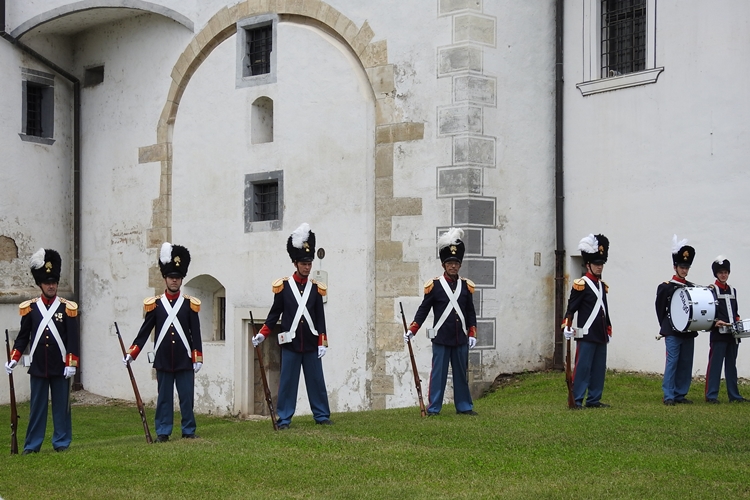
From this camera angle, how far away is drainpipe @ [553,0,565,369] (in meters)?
17.2

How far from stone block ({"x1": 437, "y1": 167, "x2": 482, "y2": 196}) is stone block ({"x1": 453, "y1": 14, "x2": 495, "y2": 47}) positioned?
5.65 ft

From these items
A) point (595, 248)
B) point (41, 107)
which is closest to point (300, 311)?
point (595, 248)

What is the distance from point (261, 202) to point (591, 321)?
7.38m

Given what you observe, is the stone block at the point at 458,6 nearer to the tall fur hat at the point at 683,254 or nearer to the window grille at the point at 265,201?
the window grille at the point at 265,201

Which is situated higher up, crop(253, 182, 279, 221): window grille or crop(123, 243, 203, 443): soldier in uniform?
crop(253, 182, 279, 221): window grille

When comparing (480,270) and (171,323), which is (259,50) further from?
(171,323)

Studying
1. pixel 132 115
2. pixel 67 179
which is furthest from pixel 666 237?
pixel 67 179

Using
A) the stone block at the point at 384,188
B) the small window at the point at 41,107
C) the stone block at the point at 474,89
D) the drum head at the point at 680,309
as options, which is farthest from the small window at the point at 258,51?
the drum head at the point at 680,309

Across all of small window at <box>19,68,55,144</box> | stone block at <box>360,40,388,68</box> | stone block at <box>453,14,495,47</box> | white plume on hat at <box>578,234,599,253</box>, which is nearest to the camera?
white plume on hat at <box>578,234,599,253</box>

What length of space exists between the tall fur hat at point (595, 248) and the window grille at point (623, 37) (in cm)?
417

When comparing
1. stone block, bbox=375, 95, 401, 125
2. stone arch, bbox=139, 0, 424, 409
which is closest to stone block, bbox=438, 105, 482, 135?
stone arch, bbox=139, 0, 424, 409

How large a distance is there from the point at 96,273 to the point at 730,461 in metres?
14.3

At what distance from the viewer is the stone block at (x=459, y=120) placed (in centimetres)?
1656

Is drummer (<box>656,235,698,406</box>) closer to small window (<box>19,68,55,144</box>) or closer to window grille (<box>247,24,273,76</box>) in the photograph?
window grille (<box>247,24,273,76</box>)
